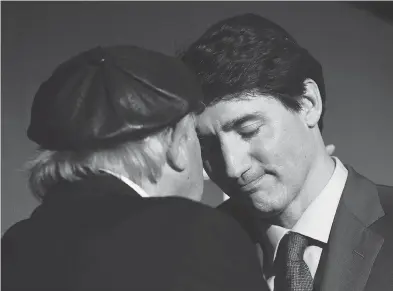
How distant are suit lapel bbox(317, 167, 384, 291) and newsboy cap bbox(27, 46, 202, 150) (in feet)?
Result: 1.37

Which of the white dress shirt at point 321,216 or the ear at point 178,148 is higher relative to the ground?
the ear at point 178,148

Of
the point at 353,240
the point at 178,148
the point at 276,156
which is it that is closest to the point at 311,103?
the point at 276,156

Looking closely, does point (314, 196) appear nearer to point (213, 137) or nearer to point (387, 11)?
point (213, 137)

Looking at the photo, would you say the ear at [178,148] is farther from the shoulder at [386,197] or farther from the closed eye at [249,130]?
the shoulder at [386,197]

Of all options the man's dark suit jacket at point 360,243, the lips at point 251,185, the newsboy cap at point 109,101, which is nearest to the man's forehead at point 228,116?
the lips at point 251,185

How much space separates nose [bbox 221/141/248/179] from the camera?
3.50 ft

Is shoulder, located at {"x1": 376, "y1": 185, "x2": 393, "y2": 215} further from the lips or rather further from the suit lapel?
the lips

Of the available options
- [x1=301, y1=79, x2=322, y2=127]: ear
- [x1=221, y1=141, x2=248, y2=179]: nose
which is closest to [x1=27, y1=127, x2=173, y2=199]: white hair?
[x1=221, y1=141, x2=248, y2=179]: nose

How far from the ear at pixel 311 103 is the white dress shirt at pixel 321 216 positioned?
0.33ft

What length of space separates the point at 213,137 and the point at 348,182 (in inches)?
10.9

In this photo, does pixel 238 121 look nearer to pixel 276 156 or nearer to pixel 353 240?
pixel 276 156

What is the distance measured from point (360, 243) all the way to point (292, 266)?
5.0 inches

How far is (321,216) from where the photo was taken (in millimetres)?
1060

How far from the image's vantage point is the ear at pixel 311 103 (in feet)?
3.65
